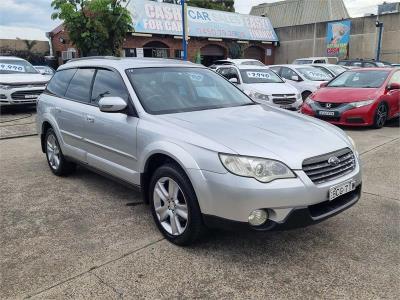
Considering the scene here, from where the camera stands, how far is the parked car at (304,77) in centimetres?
1245

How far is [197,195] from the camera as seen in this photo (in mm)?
3051

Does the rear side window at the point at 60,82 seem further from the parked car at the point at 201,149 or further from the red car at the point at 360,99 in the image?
the red car at the point at 360,99

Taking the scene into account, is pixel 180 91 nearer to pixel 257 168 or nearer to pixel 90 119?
pixel 90 119

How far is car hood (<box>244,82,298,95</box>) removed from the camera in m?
10.2

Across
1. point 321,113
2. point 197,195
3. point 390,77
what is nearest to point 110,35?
point 321,113

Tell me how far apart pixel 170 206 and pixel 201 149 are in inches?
27.2

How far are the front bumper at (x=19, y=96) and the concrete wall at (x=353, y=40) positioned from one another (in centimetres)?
2646

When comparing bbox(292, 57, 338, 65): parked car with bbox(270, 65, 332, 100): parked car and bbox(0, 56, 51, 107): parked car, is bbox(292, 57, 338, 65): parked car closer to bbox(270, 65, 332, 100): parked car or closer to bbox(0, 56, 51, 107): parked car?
bbox(270, 65, 332, 100): parked car

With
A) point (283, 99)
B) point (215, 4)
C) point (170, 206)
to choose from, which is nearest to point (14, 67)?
point (283, 99)

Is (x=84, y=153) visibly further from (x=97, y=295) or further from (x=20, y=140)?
Answer: (x=20, y=140)

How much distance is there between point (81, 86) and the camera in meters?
4.93

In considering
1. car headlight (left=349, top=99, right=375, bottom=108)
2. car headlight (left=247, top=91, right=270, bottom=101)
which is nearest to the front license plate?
car headlight (left=349, top=99, right=375, bottom=108)

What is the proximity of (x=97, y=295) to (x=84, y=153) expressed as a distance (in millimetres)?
A: 2335

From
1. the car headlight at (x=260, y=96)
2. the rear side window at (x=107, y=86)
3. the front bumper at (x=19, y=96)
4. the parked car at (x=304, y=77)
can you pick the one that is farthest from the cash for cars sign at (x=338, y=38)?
the rear side window at (x=107, y=86)
